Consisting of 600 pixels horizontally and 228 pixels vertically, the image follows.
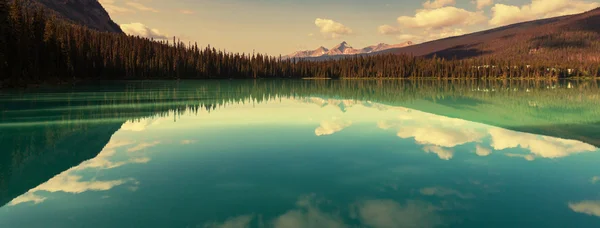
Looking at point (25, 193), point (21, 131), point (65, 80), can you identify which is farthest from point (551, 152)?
point (65, 80)

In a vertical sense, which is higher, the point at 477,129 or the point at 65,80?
the point at 65,80

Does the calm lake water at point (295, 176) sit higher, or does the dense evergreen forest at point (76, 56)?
the dense evergreen forest at point (76, 56)

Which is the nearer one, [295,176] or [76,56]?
[295,176]

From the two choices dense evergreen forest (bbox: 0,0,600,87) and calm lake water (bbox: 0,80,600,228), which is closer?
calm lake water (bbox: 0,80,600,228)

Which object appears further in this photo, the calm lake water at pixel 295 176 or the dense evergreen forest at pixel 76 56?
the dense evergreen forest at pixel 76 56

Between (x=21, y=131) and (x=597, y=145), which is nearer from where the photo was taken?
(x=597, y=145)

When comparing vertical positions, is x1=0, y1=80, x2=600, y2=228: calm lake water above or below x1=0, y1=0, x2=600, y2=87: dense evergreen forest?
below

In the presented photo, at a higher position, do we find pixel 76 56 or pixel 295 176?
pixel 76 56

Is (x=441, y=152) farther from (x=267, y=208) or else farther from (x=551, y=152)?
(x=267, y=208)

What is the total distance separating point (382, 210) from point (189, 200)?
529cm

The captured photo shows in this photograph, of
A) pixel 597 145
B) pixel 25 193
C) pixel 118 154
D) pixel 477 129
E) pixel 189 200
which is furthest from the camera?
pixel 477 129

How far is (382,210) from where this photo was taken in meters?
10.4

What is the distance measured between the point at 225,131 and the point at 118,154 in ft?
25.2

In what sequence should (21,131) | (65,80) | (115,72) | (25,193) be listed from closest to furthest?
(25,193) < (21,131) < (65,80) < (115,72)
